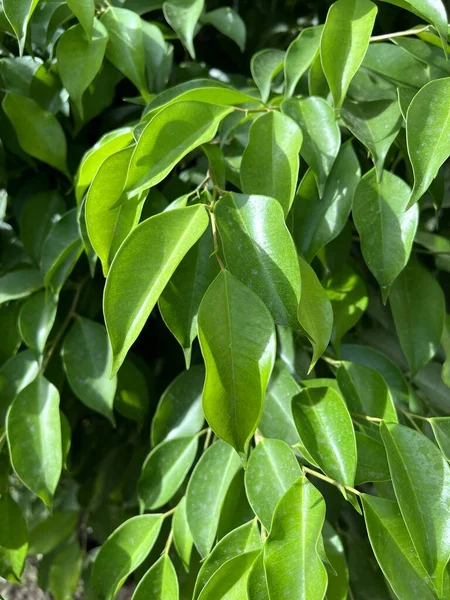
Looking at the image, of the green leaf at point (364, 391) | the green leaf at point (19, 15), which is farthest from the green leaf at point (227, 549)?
the green leaf at point (19, 15)

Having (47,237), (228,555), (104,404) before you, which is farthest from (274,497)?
(47,237)

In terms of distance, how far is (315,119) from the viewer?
40 cm

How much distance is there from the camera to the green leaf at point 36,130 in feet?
1.57

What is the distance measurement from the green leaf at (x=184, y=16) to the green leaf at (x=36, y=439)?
0.28m

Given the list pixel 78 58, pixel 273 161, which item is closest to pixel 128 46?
pixel 78 58

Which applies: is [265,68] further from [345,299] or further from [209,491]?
[209,491]

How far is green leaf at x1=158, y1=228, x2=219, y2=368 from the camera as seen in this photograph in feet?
1.13

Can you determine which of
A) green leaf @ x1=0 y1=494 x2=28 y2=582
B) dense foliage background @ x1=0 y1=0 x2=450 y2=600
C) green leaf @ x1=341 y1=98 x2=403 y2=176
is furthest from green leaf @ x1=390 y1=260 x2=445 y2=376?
green leaf @ x1=0 y1=494 x2=28 y2=582

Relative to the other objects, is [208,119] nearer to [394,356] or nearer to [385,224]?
[385,224]

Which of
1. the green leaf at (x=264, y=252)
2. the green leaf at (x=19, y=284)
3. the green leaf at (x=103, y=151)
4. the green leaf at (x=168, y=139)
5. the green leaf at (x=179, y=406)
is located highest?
the green leaf at (x=168, y=139)

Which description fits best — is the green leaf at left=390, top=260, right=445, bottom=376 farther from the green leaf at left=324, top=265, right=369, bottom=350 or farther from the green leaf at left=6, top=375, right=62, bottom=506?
the green leaf at left=6, top=375, right=62, bottom=506

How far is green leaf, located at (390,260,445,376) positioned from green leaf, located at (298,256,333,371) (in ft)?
0.41

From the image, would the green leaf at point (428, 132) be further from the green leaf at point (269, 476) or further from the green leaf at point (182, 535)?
the green leaf at point (182, 535)

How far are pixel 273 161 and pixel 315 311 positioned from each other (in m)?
0.10
